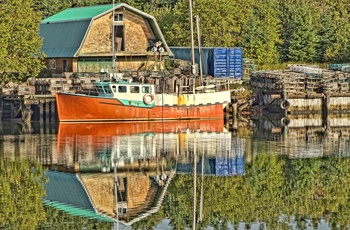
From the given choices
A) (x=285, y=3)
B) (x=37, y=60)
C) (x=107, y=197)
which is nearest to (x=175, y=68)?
(x=37, y=60)

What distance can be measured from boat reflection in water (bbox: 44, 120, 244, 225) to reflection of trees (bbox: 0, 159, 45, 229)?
0.55 meters

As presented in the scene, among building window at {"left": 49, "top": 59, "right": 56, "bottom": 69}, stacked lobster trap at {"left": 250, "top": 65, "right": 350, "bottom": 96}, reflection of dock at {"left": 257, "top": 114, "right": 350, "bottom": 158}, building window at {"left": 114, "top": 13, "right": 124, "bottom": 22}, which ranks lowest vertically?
reflection of dock at {"left": 257, "top": 114, "right": 350, "bottom": 158}

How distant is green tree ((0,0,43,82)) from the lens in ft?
242

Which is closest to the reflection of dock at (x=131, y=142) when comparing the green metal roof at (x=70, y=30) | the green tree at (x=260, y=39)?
the green metal roof at (x=70, y=30)

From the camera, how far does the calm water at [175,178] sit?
30312 mm

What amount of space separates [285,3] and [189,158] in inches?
2115

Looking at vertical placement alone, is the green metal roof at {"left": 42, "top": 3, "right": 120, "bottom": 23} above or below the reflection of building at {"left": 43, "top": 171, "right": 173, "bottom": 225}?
above

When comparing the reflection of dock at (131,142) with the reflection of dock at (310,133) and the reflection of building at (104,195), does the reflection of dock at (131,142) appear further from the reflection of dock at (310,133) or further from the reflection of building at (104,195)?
the reflection of dock at (310,133)

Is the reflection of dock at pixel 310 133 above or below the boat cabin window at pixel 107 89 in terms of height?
below

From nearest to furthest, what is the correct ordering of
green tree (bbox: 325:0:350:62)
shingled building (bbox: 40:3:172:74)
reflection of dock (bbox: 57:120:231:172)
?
reflection of dock (bbox: 57:120:231:172) → shingled building (bbox: 40:3:172:74) → green tree (bbox: 325:0:350:62)

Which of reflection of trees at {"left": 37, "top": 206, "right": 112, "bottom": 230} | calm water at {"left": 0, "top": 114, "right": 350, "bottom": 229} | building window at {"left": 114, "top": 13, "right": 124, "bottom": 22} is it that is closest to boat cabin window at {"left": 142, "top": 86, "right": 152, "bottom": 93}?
calm water at {"left": 0, "top": 114, "right": 350, "bottom": 229}

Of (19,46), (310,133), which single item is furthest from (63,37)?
(310,133)

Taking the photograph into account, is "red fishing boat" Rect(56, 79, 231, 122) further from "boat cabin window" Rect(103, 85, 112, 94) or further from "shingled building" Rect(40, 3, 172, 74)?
"shingled building" Rect(40, 3, 172, 74)

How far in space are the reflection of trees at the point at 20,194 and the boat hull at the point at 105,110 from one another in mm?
20474
